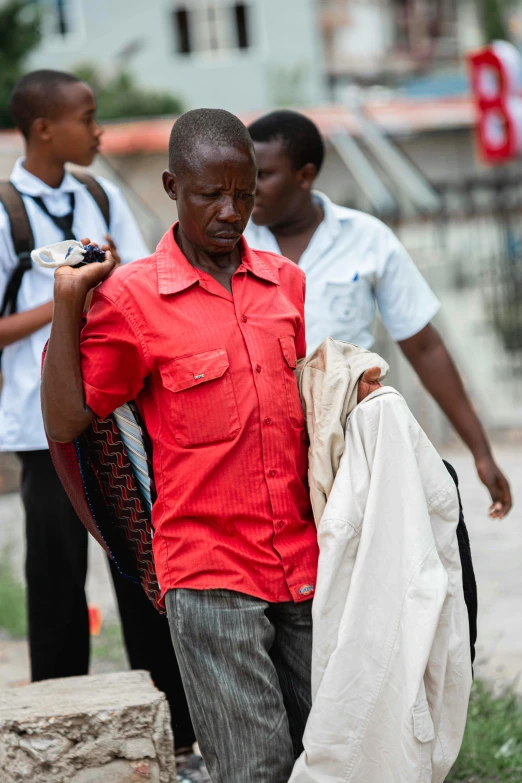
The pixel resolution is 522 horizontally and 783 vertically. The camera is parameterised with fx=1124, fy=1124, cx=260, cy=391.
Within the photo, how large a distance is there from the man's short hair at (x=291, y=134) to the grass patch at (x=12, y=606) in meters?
3.04

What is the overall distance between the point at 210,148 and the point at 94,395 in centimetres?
59

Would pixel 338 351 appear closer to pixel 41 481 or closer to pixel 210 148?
pixel 210 148

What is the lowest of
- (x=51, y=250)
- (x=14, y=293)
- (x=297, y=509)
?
(x=297, y=509)

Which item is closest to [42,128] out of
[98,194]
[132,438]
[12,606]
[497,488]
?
[98,194]

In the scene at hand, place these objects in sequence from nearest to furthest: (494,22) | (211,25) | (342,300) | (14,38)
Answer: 1. (342,300)
2. (14,38)
3. (211,25)
4. (494,22)

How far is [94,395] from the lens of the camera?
2.42 meters

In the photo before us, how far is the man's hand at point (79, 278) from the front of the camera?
240 centimetres

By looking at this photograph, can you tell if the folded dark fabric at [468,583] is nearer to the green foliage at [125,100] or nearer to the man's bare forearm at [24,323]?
the man's bare forearm at [24,323]

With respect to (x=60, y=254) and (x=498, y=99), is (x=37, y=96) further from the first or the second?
(x=498, y=99)

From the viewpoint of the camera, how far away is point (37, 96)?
3.60 metres

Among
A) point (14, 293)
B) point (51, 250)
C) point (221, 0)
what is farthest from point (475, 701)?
point (221, 0)

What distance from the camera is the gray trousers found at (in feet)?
7.91

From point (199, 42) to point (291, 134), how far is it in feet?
68.7

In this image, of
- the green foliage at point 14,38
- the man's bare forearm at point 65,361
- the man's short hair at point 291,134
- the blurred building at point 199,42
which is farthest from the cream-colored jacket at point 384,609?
the blurred building at point 199,42
